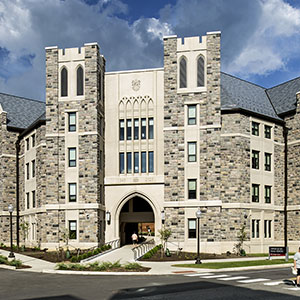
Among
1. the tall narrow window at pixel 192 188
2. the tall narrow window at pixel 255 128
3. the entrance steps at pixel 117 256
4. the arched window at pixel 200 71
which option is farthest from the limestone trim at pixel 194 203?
the arched window at pixel 200 71

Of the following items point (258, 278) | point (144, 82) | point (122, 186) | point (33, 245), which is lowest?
point (33, 245)

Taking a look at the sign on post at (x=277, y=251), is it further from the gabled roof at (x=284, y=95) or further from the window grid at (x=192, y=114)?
the gabled roof at (x=284, y=95)

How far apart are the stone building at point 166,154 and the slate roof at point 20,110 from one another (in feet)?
20.4

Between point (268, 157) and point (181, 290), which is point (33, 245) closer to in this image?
point (268, 157)

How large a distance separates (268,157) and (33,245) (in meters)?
22.0

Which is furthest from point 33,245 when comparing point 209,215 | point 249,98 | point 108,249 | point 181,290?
point 181,290

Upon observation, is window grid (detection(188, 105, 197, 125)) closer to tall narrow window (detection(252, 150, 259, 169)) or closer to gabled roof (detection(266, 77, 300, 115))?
tall narrow window (detection(252, 150, 259, 169))

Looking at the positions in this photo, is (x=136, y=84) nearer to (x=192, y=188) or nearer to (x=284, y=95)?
(x=192, y=188)

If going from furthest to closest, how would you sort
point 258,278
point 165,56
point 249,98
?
1. point 249,98
2. point 165,56
3. point 258,278

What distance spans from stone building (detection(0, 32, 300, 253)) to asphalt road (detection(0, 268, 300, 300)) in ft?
40.8

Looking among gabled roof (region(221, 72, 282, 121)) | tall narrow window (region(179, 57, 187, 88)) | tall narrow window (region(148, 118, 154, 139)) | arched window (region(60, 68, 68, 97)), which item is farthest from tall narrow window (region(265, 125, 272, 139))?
arched window (region(60, 68, 68, 97))

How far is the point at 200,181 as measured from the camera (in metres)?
35.8

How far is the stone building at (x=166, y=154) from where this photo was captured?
35.8 metres

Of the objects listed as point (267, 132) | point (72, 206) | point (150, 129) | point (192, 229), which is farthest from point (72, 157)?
point (267, 132)
